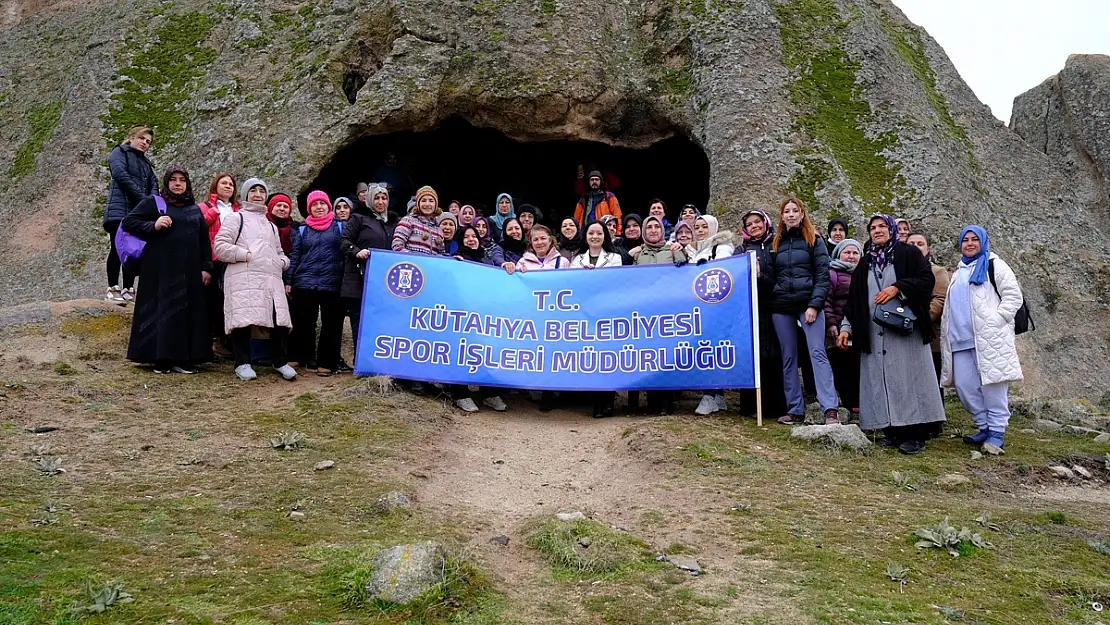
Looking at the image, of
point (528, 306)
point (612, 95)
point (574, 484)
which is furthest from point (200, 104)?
point (574, 484)

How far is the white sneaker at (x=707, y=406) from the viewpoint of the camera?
9289 mm

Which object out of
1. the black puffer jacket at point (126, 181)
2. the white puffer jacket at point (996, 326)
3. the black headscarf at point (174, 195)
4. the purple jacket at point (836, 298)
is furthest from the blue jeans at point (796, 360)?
the black puffer jacket at point (126, 181)

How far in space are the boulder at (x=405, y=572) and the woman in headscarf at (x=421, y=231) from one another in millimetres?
5661

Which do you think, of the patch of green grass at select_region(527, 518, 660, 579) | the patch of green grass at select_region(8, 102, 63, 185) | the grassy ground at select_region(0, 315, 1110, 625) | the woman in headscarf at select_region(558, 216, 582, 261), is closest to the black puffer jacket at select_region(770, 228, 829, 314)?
the grassy ground at select_region(0, 315, 1110, 625)

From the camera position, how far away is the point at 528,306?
31.5 ft

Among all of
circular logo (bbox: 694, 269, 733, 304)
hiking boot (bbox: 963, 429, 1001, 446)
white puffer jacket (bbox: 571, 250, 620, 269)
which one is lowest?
hiking boot (bbox: 963, 429, 1001, 446)

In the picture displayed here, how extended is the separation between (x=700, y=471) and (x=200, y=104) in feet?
38.0

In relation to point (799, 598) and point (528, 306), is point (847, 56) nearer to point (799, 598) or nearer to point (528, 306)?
point (528, 306)

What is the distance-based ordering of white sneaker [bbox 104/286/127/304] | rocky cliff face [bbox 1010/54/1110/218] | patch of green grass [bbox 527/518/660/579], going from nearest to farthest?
1. patch of green grass [bbox 527/518/660/579]
2. white sneaker [bbox 104/286/127/304]
3. rocky cliff face [bbox 1010/54/1110/218]

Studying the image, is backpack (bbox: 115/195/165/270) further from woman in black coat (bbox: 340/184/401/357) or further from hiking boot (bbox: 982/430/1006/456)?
hiking boot (bbox: 982/430/1006/456)

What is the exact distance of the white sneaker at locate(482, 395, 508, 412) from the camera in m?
9.68

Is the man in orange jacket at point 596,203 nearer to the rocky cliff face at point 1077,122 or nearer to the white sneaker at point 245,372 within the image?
the white sneaker at point 245,372

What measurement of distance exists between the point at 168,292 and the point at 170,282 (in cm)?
11

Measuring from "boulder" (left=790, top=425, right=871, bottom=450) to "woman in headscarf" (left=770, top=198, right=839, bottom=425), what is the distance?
665mm
